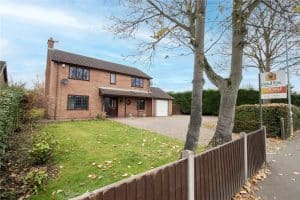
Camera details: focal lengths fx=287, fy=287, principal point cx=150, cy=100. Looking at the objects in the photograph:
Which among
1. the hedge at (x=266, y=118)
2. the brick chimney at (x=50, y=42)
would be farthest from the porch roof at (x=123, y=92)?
the hedge at (x=266, y=118)

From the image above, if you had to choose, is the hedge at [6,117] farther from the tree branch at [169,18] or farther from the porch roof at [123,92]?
the porch roof at [123,92]

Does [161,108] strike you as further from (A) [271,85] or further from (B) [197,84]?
(B) [197,84]

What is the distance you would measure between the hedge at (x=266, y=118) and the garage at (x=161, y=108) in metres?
17.9

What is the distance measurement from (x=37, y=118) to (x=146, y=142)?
10.5 m

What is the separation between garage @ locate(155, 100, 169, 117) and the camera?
3706cm

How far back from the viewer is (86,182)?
7.83 meters

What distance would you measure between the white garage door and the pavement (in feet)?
80.4

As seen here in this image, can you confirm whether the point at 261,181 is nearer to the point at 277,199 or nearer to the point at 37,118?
the point at 277,199

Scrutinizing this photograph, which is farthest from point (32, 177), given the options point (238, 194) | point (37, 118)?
point (37, 118)

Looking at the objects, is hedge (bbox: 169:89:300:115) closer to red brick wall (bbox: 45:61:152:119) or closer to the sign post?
red brick wall (bbox: 45:61:152:119)

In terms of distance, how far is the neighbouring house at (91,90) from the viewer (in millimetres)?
25672

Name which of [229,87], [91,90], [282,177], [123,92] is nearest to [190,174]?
[282,177]

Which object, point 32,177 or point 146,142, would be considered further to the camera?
point 146,142

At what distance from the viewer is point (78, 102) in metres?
27.4
